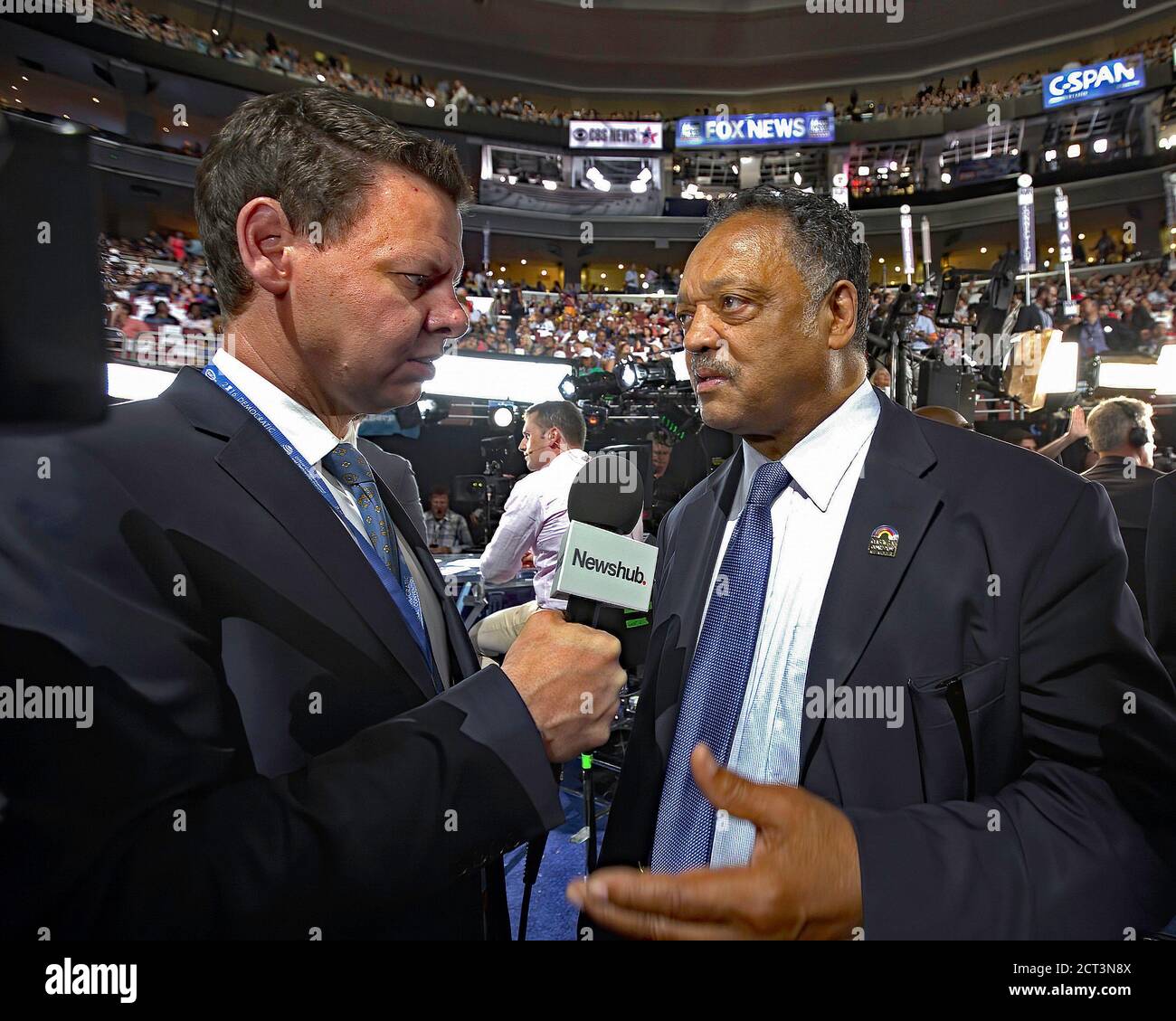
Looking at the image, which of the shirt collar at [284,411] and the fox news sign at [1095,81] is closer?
the shirt collar at [284,411]

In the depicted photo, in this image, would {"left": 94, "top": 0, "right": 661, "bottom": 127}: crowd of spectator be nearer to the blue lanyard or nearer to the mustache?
the mustache

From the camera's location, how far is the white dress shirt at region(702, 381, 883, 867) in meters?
1.10

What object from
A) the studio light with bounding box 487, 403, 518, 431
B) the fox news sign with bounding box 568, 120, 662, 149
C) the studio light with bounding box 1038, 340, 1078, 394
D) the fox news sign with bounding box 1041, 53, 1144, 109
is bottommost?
the studio light with bounding box 1038, 340, 1078, 394

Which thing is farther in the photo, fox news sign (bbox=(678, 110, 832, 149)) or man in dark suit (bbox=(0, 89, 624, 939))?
fox news sign (bbox=(678, 110, 832, 149))

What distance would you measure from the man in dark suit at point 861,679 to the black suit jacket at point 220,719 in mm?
203

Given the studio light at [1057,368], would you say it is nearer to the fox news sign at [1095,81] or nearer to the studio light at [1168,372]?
the studio light at [1168,372]

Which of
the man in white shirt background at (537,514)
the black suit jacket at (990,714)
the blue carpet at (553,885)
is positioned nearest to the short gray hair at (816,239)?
the black suit jacket at (990,714)

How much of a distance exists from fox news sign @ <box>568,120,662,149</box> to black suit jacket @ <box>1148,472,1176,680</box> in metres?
21.2

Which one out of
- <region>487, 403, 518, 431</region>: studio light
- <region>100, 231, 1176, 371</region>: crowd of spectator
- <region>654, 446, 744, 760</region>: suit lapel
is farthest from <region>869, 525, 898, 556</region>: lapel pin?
<region>487, 403, 518, 431</region>: studio light

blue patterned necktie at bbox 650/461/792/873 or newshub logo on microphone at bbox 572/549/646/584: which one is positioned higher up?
newshub logo on microphone at bbox 572/549/646/584

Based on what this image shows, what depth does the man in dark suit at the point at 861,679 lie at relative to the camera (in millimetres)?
819

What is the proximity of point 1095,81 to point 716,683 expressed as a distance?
23285 mm
